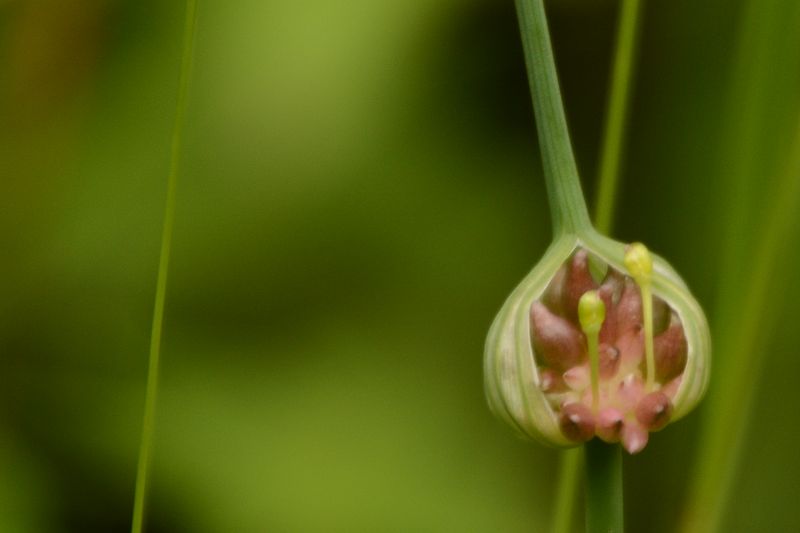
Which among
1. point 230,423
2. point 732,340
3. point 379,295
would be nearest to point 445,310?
point 379,295

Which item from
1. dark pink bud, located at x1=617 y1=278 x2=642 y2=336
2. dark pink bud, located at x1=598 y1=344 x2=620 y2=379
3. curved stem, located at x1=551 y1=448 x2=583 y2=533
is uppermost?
dark pink bud, located at x1=617 y1=278 x2=642 y2=336

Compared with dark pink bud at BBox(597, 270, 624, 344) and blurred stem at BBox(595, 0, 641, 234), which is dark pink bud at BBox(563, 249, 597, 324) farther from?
blurred stem at BBox(595, 0, 641, 234)

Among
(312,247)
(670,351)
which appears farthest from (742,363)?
(312,247)

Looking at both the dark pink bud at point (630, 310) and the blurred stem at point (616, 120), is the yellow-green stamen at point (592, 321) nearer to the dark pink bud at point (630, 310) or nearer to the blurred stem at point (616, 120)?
the dark pink bud at point (630, 310)

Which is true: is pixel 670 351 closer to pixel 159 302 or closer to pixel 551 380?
pixel 551 380

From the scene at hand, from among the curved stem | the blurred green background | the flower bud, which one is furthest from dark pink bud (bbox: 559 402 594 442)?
the blurred green background

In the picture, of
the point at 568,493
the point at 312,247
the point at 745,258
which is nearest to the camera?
the point at 568,493
